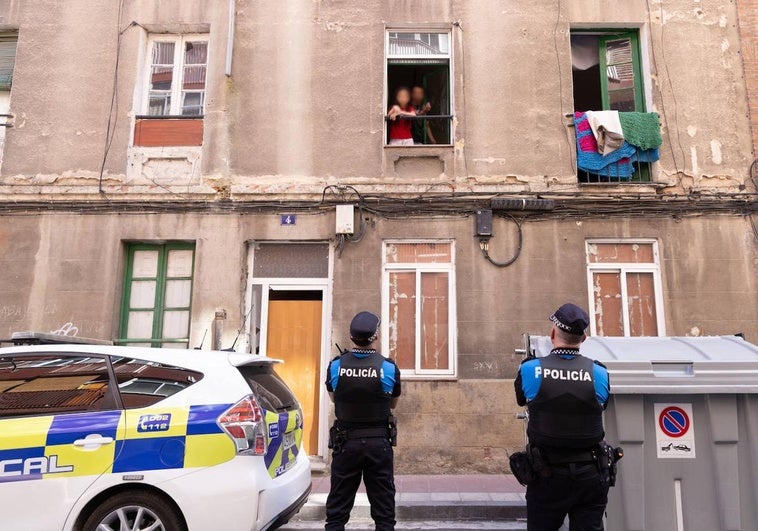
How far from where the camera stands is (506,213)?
25.6ft

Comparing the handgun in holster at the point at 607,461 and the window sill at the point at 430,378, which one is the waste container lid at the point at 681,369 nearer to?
the handgun in holster at the point at 607,461

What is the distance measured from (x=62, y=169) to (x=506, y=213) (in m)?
6.50

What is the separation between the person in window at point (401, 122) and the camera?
8.24 metres

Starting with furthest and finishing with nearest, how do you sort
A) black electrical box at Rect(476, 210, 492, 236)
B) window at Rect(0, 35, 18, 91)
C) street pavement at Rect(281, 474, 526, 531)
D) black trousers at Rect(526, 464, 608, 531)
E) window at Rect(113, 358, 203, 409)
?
window at Rect(0, 35, 18, 91), black electrical box at Rect(476, 210, 492, 236), street pavement at Rect(281, 474, 526, 531), window at Rect(113, 358, 203, 409), black trousers at Rect(526, 464, 608, 531)

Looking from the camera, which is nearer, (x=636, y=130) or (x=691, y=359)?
(x=691, y=359)

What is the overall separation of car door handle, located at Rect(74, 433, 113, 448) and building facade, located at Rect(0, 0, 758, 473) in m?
3.82

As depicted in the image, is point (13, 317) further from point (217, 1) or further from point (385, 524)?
point (385, 524)

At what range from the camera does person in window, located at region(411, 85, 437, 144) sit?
8.43 meters

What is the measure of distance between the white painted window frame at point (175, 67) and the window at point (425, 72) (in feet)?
9.34

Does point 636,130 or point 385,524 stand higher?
point 636,130

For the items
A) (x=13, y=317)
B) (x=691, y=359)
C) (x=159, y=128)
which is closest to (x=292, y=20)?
(x=159, y=128)

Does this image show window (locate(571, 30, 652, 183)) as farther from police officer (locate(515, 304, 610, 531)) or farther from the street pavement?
→ police officer (locate(515, 304, 610, 531))

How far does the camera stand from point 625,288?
25.3ft

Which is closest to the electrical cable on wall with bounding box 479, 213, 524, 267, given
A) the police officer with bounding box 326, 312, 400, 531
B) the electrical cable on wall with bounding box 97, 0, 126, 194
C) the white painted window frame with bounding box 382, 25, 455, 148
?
the white painted window frame with bounding box 382, 25, 455, 148
